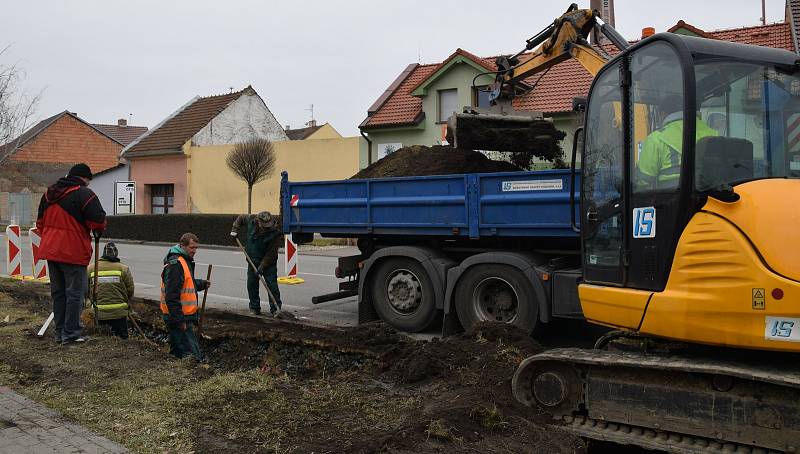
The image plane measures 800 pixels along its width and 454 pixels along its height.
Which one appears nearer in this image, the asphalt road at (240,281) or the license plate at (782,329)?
the license plate at (782,329)

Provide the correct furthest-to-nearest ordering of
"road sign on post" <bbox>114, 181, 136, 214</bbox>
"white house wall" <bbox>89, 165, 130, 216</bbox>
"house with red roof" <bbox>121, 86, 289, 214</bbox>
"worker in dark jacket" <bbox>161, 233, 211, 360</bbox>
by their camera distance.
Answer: "white house wall" <bbox>89, 165, 130, 216</bbox> → "road sign on post" <bbox>114, 181, 136, 214</bbox> → "house with red roof" <bbox>121, 86, 289, 214</bbox> → "worker in dark jacket" <bbox>161, 233, 211, 360</bbox>

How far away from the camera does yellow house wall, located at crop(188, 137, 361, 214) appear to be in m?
27.6

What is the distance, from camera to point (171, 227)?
2827cm

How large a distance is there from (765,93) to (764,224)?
103cm

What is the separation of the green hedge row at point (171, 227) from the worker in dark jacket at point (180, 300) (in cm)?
1871

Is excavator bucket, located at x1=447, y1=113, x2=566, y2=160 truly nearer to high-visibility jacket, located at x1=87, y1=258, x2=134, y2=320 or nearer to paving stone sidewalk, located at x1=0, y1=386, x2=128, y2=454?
high-visibility jacket, located at x1=87, y1=258, x2=134, y2=320

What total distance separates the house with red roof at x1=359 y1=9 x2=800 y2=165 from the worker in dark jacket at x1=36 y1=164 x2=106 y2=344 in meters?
15.7

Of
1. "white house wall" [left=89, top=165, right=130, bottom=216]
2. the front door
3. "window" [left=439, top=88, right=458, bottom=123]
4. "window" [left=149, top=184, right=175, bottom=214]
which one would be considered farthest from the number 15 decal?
"white house wall" [left=89, top=165, right=130, bottom=216]

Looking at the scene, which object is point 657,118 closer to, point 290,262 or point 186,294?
point 186,294

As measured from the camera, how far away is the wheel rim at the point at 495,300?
7605 mm

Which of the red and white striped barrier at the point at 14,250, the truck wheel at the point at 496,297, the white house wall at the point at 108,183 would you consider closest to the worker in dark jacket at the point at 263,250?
the truck wheel at the point at 496,297

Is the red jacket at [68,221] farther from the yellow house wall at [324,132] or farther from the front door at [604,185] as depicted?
the yellow house wall at [324,132]

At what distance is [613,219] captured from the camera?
15.8 ft

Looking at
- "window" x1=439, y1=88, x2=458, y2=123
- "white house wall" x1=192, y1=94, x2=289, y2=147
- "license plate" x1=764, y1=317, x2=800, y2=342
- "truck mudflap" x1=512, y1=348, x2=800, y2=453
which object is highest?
"white house wall" x1=192, y1=94, x2=289, y2=147
